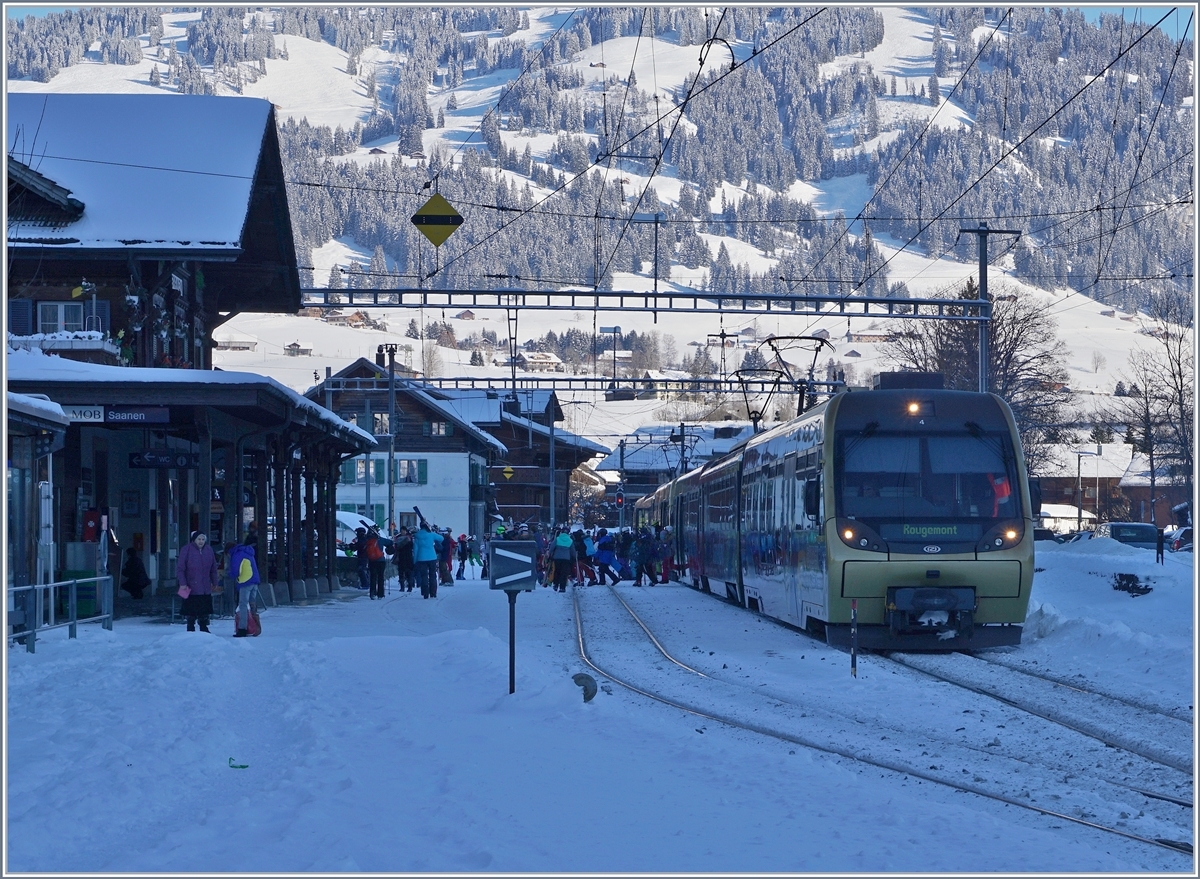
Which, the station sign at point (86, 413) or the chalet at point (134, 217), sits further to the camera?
the chalet at point (134, 217)

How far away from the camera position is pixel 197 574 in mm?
19547

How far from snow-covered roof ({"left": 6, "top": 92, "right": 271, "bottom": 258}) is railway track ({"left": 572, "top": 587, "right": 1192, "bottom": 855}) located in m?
11.4

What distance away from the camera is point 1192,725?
12.0 metres

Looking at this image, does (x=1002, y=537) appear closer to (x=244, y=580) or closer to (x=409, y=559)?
(x=244, y=580)

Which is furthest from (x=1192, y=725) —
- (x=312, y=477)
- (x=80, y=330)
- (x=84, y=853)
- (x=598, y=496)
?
(x=598, y=496)

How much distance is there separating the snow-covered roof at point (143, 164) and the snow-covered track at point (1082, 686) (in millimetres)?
13828

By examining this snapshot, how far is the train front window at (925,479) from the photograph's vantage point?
17578mm

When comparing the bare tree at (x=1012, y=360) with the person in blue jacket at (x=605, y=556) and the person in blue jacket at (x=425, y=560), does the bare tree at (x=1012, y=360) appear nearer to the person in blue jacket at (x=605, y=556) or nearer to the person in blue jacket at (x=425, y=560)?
the person in blue jacket at (x=605, y=556)

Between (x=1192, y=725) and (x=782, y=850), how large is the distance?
6088 mm

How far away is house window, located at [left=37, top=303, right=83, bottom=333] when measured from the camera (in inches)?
1049

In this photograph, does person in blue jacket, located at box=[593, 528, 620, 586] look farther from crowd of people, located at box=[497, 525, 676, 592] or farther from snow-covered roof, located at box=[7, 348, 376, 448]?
snow-covered roof, located at box=[7, 348, 376, 448]

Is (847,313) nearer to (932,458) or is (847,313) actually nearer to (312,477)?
(312,477)

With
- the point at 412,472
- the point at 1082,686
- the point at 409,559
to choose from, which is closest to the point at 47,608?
the point at 1082,686

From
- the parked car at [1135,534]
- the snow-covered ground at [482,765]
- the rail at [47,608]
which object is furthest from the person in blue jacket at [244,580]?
the parked car at [1135,534]
